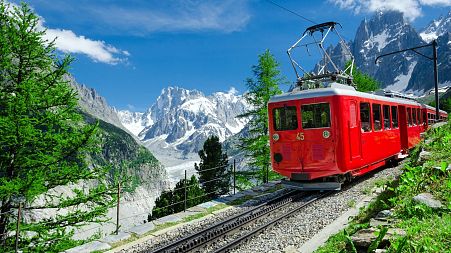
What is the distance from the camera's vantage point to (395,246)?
12.3 ft

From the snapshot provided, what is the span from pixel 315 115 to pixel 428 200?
23.9 feet

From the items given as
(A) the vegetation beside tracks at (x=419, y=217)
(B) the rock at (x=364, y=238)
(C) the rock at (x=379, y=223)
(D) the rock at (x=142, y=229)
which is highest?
(A) the vegetation beside tracks at (x=419, y=217)

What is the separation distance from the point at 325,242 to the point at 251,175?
59.6 feet

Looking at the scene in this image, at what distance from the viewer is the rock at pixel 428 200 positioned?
15.2ft

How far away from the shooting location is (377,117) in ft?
45.6

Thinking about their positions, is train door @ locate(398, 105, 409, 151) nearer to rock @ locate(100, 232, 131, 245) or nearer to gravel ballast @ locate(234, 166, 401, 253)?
gravel ballast @ locate(234, 166, 401, 253)

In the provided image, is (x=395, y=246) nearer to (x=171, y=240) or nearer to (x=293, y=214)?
(x=171, y=240)

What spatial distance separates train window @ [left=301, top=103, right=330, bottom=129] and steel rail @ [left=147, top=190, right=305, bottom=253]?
2486 mm

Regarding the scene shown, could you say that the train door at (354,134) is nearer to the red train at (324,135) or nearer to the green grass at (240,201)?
the red train at (324,135)

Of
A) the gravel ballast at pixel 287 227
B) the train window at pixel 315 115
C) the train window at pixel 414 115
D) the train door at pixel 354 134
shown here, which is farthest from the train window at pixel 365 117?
the train window at pixel 414 115

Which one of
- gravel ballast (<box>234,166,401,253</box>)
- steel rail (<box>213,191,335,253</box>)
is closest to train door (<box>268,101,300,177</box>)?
steel rail (<box>213,191,335,253</box>)

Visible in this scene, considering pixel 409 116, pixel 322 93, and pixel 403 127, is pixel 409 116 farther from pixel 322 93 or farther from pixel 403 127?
pixel 322 93

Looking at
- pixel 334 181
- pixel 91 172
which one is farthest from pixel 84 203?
pixel 334 181

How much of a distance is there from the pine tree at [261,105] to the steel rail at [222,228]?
1169 centimetres
